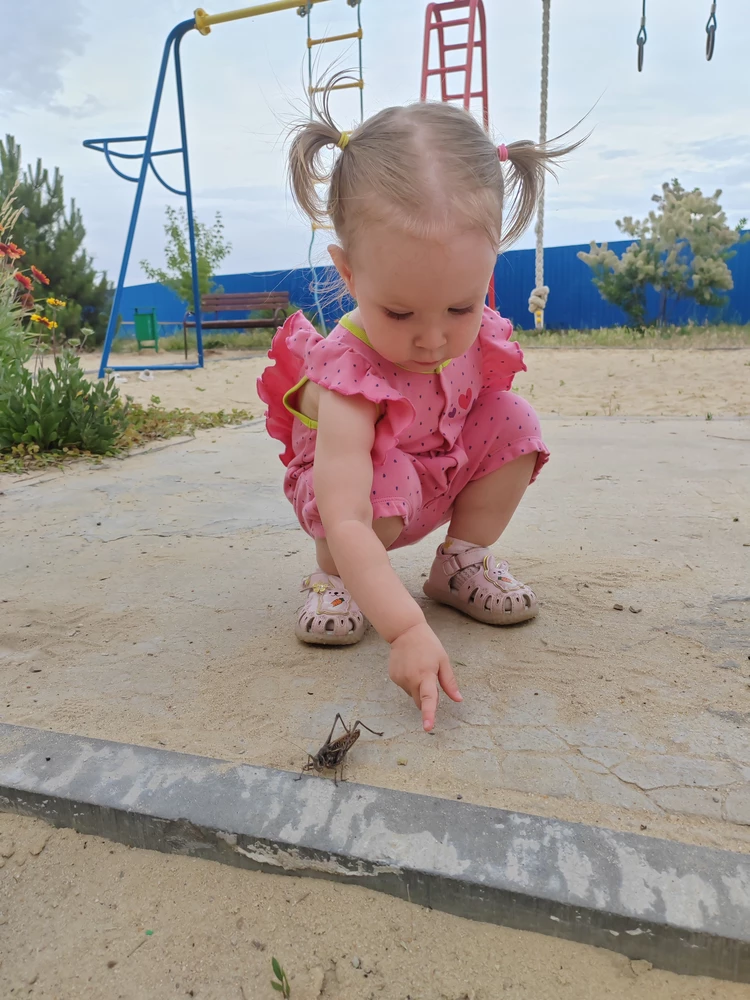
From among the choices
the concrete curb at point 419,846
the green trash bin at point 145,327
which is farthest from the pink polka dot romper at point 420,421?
the green trash bin at point 145,327

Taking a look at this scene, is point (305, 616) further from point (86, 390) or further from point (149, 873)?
point (86, 390)

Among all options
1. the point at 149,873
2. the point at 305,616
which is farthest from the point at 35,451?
the point at 149,873

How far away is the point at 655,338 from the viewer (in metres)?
10.7

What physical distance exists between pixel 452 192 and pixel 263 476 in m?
2.18

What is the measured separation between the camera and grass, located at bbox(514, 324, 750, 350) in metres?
9.64

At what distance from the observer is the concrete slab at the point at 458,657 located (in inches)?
43.1

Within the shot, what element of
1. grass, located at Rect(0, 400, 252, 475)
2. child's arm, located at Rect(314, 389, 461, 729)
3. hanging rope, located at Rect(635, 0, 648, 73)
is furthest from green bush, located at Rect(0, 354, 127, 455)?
hanging rope, located at Rect(635, 0, 648, 73)

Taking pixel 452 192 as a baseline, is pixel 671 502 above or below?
below

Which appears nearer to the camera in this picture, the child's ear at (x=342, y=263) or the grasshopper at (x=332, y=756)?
the grasshopper at (x=332, y=756)

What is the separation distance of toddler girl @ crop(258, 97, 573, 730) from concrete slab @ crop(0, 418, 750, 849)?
127mm

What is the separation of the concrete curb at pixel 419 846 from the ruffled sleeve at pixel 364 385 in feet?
2.10

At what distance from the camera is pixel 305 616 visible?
1575 mm

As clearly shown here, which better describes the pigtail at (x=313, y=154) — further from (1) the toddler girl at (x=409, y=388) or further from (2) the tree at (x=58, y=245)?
(2) the tree at (x=58, y=245)

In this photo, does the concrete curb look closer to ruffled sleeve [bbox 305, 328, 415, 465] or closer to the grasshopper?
the grasshopper
